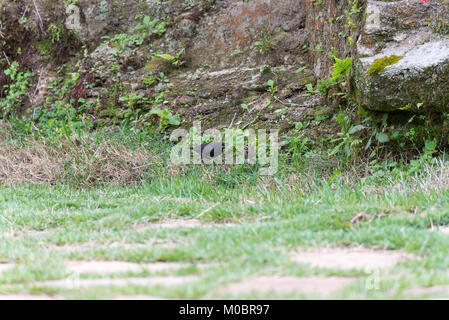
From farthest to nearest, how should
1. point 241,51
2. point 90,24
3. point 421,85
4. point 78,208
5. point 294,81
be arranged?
point 90,24 < point 241,51 < point 294,81 < point 421,85 < point 78,208

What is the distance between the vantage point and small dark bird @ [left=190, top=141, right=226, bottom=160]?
6.29 metres

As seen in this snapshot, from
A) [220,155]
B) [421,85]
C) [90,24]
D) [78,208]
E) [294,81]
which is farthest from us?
[90,24]

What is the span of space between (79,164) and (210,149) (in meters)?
1.65

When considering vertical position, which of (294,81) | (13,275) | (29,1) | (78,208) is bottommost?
(78,208)

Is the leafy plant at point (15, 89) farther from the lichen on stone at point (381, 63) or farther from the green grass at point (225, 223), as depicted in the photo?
the lichen on stone at point (381, 63)

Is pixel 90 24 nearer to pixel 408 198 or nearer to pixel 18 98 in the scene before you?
pixel 18 98

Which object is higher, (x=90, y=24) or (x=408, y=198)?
(x=90, y=24)

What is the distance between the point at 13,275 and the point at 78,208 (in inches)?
84.9

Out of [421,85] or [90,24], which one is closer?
[421,85]

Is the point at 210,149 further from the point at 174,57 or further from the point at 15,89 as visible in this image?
the point at 15,89

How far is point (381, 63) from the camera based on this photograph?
5.17m
